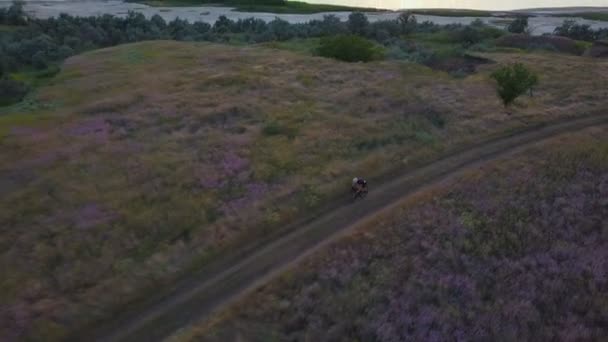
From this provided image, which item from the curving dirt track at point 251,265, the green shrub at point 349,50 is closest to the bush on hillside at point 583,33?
the green shrub at point 349,50

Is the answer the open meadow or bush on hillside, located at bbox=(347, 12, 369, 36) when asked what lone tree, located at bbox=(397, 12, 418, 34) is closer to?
bush on hillside, located at bbox=(347, 12, 369, 36)

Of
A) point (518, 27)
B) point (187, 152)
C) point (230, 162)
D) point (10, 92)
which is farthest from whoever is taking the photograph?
point (518, 27)

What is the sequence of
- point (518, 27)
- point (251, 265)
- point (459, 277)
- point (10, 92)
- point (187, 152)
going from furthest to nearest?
point (518, 27)
point (10, 92)
point (187, 152)
point (251, 265)
point (459, 277)

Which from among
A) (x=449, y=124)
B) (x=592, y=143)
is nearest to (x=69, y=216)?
(x=449, y=124)

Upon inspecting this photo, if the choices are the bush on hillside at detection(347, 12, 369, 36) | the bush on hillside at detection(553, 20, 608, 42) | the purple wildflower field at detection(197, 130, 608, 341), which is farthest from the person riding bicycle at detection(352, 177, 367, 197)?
the bush on hillside at detection(553, 20, 608, 42)

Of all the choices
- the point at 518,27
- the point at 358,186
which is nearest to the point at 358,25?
the point at 518,27

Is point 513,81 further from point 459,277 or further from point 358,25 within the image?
point 358,25
